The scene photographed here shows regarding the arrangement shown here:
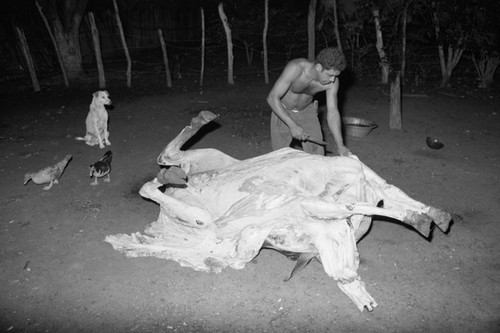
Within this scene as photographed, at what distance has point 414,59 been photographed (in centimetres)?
1136

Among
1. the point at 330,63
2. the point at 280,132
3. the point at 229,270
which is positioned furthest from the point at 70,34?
the point at 229,270

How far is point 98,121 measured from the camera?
6.01 m

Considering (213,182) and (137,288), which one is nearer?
(137,288)

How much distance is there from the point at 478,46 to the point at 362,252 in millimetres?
7252

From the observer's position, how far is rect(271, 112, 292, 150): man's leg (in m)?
4.55

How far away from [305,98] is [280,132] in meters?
0.53

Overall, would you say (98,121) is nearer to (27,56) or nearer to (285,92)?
(285,92)

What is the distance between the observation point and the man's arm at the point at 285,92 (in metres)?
4.03

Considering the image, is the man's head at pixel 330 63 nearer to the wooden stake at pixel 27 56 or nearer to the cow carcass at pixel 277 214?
the cow carcass at pixel 277 214

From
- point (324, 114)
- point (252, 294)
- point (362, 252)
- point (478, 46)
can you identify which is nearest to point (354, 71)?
point (478, 46)

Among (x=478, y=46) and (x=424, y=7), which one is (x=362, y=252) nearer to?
(x=478, y=46)

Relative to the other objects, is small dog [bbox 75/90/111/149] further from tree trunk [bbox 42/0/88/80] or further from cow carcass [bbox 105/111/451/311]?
tree trunk [bbox 42/0/88/80]

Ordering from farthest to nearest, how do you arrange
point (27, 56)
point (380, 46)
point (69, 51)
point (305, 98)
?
1. point (69, 51)
2. point (27, 56)
3. point (380, 46)
4. point (305, 98)

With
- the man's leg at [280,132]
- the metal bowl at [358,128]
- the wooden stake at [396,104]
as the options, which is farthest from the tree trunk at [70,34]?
the wooden stake at [396,104]
